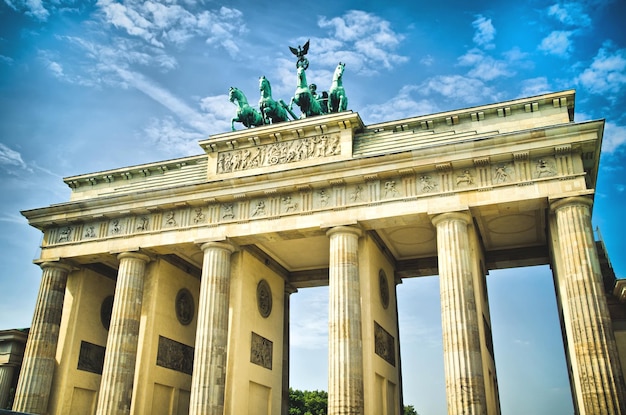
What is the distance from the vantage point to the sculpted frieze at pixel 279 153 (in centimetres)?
2362

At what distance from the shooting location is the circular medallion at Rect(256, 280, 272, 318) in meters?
25.9

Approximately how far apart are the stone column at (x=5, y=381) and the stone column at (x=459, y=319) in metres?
21.2

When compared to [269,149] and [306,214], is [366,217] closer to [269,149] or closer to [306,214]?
[306,214]

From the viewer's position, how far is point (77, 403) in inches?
990

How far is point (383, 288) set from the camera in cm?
2491

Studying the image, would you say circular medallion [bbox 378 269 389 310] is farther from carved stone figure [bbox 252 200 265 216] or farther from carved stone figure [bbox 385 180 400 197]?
carved stone figure [bbox 252 200 265 216]

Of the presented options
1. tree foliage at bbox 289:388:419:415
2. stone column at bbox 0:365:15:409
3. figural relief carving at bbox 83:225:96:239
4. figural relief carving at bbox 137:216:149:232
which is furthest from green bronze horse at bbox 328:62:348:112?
tree foliage at bbox 289:388:419:415

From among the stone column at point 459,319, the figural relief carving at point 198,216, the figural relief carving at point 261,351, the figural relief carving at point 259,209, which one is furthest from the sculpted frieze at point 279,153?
the figural relief carving at point 261,351

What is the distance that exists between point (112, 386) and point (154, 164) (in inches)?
388

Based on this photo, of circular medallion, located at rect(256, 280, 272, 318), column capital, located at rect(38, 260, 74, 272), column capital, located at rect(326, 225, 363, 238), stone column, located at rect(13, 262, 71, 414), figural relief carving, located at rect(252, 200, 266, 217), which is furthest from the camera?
circular medallion, located at rect(256, 280, 272, 318)

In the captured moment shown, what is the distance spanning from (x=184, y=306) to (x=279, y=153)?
880 centimetres

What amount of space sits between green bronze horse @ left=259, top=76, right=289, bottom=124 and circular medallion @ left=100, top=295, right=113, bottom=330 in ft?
37.9

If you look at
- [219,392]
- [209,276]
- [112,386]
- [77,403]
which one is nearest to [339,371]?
[219,392]

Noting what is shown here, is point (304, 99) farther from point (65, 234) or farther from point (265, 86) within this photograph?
point (65, 234)
